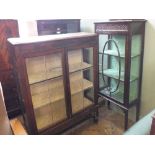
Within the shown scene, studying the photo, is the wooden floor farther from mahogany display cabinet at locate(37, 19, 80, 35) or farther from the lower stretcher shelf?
mahogany display cabinet at locate(37, 19, 80, 35)

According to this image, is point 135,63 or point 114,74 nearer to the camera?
point 135,63

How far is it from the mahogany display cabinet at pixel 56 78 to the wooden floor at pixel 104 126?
0.10m

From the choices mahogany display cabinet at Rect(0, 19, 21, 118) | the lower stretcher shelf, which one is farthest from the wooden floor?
mahogany display cabinet at Rect(0, 19, 21, 118)

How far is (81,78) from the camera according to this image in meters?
1.81

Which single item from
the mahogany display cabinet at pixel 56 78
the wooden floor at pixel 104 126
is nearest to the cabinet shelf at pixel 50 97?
the mahogany display cabinet at pixel 56 78

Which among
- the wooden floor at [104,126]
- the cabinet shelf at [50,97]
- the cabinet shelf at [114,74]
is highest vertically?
the cabinet shelf at [114,74]

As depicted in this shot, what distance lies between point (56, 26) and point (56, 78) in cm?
78

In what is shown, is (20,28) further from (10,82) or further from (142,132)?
(142,132)

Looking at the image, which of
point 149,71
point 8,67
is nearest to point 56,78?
point 8,67

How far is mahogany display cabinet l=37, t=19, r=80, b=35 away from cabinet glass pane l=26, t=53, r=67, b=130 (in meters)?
0.62

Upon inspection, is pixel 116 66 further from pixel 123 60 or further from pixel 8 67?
pixel 8 67

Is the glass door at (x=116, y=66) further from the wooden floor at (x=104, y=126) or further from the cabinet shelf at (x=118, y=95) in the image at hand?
the wooden floor at (x=104, y=126)

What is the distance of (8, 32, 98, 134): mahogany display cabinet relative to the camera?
4.37 feet

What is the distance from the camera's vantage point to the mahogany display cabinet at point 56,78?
133 cm
